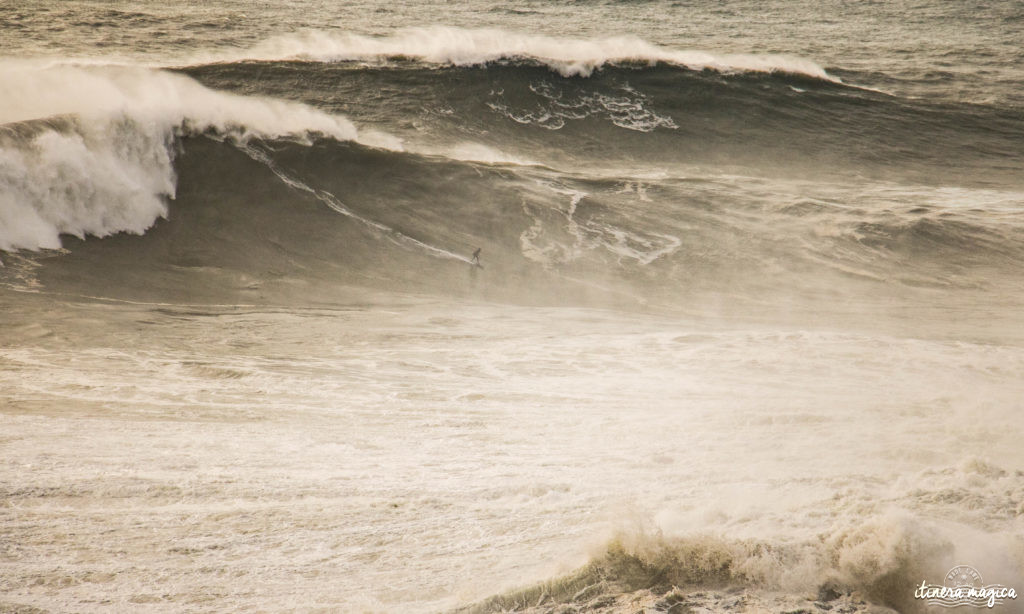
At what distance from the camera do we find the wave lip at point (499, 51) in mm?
13672

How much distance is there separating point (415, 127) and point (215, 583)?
1010 cm

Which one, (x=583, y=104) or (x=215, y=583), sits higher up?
(x=583, y=104)

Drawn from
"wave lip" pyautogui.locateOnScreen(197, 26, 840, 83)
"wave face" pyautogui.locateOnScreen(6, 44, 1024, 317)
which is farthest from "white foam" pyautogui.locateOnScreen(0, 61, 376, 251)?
"wave lip" pyautogui.locateOnScreen(197, 26, 840, 83)

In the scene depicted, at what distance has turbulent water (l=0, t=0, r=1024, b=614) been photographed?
269cm

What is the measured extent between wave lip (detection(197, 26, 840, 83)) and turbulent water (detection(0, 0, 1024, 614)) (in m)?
0.10

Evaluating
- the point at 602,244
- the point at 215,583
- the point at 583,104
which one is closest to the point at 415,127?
the point at 583,104

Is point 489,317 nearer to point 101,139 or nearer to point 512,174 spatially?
point 512,174

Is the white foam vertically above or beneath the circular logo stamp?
above

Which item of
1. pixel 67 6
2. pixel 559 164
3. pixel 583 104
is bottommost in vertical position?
pixel 559 164

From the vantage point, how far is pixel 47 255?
22.7ft

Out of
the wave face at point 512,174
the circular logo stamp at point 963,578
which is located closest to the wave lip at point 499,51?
the wave face at point 512,174

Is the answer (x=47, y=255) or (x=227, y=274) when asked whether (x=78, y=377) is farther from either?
(x=47, y=255)

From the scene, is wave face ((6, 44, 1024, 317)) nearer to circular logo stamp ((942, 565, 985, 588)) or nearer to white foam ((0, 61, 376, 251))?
white foam ((0, 61, 376, 251))

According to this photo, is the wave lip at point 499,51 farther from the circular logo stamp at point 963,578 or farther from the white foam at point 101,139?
the circular logo stamp at point 963,578
